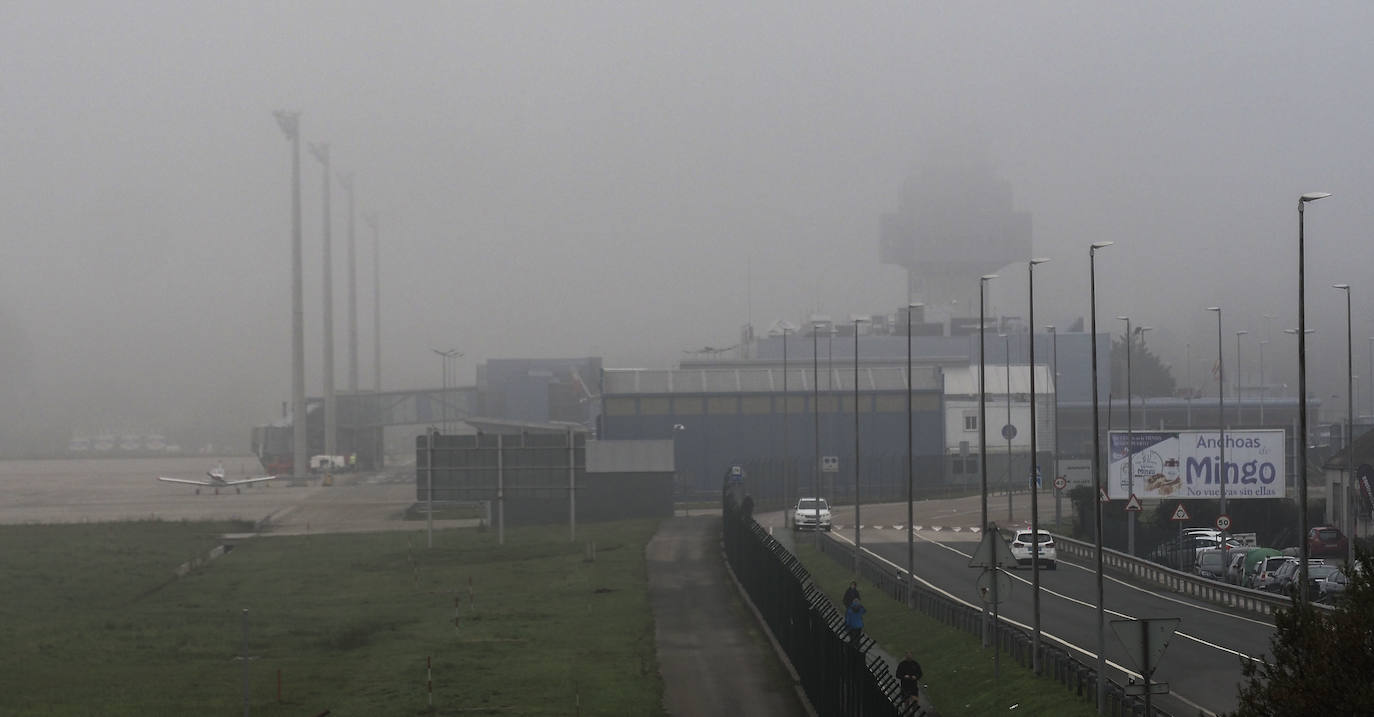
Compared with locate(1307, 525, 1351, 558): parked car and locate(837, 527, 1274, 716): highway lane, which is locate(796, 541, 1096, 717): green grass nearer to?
locate(837, 527, 1274, 716): highway lane

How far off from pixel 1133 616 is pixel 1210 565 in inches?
721

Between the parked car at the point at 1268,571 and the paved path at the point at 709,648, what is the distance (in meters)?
17.5

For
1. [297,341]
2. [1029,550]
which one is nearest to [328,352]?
[297,341]

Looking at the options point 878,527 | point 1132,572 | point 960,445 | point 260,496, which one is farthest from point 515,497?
point 260,496

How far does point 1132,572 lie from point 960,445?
63.2 metres

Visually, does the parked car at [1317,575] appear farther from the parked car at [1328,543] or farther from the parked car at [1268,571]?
the parked car at [1328,543]

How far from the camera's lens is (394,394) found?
601 feet

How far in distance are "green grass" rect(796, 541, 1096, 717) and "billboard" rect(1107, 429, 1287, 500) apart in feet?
66.3

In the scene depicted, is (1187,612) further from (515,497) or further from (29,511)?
(29,511)

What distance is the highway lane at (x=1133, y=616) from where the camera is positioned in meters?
31.8

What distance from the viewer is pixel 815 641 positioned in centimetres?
2878

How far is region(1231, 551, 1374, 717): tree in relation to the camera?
15.0 m

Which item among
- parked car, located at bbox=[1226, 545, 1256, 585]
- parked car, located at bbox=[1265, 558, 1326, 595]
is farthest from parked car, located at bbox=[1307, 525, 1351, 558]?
parked car, located at bbox=[1265, 558, 1326, 595]

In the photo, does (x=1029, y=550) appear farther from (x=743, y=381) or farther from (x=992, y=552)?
(x=743, y=381)
